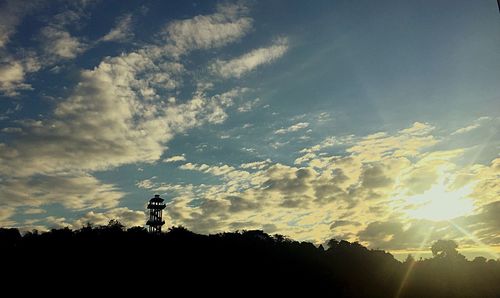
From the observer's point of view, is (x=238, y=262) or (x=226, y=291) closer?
(x=226, y=291)

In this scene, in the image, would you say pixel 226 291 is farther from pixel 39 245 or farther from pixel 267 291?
pixel 39 245

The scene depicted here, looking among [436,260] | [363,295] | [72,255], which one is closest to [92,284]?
[72,255]

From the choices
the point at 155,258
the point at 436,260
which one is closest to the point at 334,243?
the point at 436,260

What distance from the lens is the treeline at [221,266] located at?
180 ft

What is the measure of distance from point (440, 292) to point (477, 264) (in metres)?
39.3

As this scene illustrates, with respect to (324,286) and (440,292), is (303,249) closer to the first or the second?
(324,286)

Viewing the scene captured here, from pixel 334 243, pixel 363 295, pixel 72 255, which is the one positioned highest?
pixel 334 243

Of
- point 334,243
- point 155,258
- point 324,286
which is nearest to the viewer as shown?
point 155,258

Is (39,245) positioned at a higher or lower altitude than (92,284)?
higher

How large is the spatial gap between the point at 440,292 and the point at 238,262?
5066cm

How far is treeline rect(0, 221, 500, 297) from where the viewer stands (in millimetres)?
54938

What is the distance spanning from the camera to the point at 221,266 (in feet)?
236

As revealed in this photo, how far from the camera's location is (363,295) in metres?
87.0

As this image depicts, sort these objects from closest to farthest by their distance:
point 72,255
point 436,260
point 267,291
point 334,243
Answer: point 72,255, point 267,291, point 334,243, point 436,260
